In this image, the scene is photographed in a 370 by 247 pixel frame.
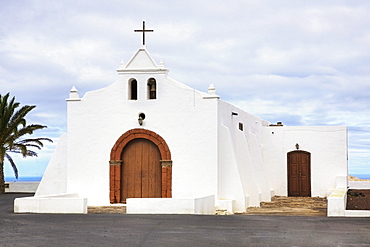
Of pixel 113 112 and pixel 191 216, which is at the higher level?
pixel 113 112

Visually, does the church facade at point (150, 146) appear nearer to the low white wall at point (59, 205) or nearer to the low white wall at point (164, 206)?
the low white wall at point (59, 205)

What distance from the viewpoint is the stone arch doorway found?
1909cm

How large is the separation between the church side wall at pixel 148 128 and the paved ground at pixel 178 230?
386cm

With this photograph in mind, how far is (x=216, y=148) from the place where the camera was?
18.4m

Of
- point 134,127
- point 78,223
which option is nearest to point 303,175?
point 134,127

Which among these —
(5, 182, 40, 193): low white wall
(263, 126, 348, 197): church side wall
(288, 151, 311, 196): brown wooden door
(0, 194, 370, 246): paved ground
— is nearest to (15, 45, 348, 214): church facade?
(0, 194, 370, 246): paved ground

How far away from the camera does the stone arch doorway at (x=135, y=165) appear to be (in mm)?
19094

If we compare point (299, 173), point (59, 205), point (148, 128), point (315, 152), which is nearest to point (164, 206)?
point (59, 205)

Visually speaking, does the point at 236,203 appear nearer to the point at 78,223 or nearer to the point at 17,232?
the point at 78,223

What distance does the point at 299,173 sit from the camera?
82.4ft

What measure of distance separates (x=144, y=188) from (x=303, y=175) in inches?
346

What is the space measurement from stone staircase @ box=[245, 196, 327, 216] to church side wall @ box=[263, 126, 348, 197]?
1.08m

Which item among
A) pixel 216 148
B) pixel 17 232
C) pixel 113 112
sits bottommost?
pixel 17 232

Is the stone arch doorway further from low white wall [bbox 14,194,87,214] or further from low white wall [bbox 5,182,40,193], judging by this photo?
low white wall [bbox 5,182,40,193]
